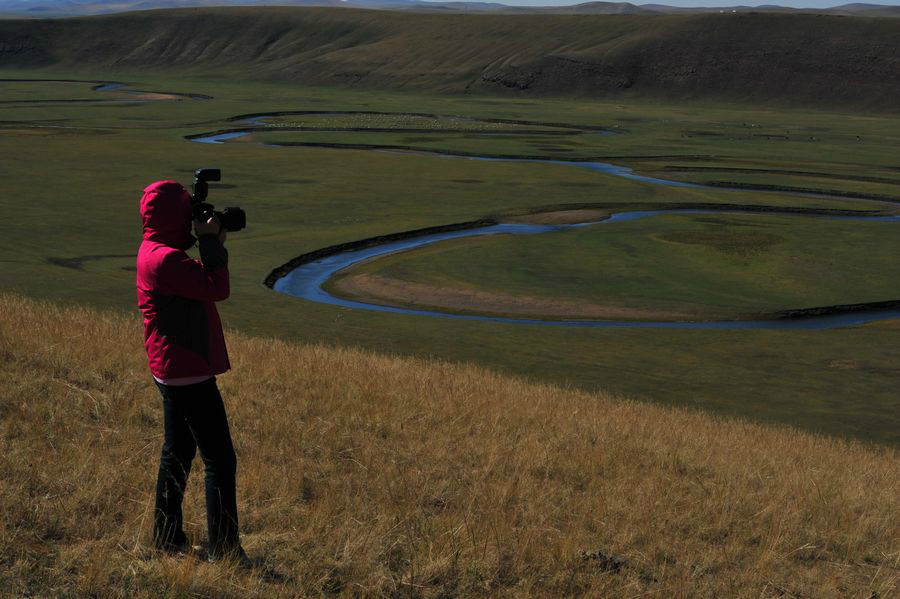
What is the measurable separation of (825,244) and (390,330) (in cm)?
2295

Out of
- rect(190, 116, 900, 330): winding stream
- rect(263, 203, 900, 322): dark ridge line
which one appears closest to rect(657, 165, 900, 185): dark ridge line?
rect(263, 203, 900, 322): dark ridge line

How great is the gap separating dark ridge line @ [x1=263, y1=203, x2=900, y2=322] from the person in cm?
2631

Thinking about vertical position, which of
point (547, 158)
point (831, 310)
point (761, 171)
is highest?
point (547, 158)

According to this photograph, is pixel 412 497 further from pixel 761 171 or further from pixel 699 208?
pixel 761 171

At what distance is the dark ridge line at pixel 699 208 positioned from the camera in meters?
31.9

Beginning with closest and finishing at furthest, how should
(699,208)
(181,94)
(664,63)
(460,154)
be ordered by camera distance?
(699,208) < (460,154) < (181,94) < (664,63)

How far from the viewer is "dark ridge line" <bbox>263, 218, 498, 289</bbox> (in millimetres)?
35438

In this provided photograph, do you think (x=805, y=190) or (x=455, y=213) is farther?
(x=805, y=190)

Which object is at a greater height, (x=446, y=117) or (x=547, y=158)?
(x=446, y=117)

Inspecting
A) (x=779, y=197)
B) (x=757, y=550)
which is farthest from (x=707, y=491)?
(x=779, y=197)

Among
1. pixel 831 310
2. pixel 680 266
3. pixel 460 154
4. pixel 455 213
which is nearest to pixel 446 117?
pixel 460 154

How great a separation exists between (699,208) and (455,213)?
1267cm

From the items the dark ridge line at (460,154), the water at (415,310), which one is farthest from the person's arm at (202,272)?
the dark ridge line at (460,154)

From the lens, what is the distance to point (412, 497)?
905cm
